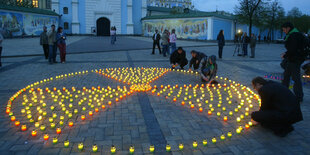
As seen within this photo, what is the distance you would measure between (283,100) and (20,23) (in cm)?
3955

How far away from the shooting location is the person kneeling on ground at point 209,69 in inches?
319

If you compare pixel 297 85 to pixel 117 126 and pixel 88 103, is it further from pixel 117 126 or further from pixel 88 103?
pixel 88 103

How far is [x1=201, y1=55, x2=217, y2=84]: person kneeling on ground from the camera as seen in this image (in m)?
8.09

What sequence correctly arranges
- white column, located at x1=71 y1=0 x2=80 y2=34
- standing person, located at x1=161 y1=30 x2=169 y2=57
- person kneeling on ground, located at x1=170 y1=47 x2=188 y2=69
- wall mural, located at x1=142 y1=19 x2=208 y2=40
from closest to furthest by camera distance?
person kneeling on ground, located at x1=170 y1=47 x2=188 y2=69
standing person, located at x1=161 y1=30 x2=169 y2=57
wall mural, located at x1=142 y1=19 x2=208 y2=40
white column, located at x1=71 y1=0 x2=80 y2=34

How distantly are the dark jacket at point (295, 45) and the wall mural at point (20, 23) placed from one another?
3476 centimetres

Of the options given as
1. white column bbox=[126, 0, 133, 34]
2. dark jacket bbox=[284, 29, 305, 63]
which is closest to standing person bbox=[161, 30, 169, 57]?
dark jacket bbox=[284, 29, 305, 63]

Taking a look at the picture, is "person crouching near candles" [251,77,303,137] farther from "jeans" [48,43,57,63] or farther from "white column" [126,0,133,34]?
"white column" [126,0,133,34]

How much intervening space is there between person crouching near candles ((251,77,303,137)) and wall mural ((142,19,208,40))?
34.7 metres

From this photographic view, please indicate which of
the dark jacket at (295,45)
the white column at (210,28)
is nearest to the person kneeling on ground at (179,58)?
the dark jacket at (295,45)

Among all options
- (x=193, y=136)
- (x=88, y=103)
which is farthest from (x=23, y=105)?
(x=193, y=136)

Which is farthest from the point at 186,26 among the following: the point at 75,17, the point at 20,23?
the point at 20,23

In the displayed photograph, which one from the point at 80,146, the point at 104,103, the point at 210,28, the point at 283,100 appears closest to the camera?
the point at 80,146

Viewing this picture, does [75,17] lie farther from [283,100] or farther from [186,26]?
[283,100]

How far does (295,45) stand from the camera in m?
5.79
